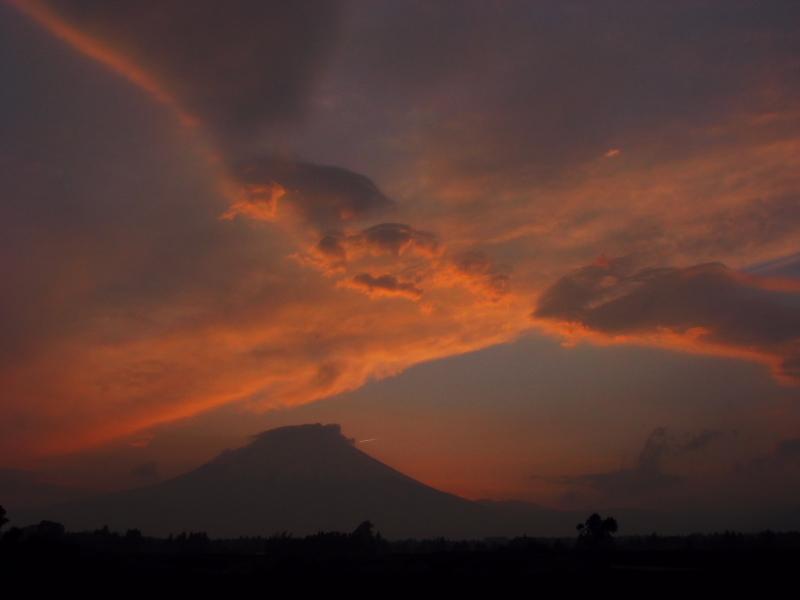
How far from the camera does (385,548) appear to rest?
162250mm

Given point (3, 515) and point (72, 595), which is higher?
point (3, 515)

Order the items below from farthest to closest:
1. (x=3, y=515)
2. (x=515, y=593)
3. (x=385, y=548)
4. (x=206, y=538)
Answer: (x=206, y=538) < (x=385, y=548) < (x=3, y=515) < (x=515, y=593)

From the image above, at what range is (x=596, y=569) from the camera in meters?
58.7

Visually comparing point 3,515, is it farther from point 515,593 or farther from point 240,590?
point 515,593

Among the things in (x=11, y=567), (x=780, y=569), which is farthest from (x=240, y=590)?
(x=780, y=569)

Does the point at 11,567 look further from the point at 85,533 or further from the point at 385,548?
the point at 85,533

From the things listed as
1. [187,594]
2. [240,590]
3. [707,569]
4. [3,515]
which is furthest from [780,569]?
[3,515]

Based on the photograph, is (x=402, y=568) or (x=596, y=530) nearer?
(x=402, y=568)

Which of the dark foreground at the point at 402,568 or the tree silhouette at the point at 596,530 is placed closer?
the dark foreground at the point at 402,568

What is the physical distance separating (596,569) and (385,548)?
114 meters

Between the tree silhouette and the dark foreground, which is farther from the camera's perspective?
the tree silhouette

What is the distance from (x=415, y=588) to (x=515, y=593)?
399 inches

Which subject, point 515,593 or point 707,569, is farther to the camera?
point 707,569

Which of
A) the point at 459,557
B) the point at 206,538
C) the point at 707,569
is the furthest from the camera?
the point at 206,538
